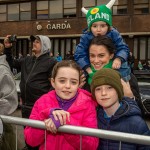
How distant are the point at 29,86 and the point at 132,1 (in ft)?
70.0

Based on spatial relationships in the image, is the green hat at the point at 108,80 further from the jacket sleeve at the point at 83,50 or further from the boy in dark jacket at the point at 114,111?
the jacket sleeve at the point at 83,50

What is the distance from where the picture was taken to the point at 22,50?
27.4 m

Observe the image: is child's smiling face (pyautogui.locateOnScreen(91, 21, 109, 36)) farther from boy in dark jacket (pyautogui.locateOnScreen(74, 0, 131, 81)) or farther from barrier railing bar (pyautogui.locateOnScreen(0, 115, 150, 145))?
barrier railing bar (pyautogui.locateOnScreen(0, 115, 150, 145))

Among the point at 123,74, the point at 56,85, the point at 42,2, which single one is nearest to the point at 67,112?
the point at 56,85

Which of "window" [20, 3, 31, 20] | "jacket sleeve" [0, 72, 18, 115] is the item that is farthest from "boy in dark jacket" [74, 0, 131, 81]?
"window" [20, 3, 31, 20]

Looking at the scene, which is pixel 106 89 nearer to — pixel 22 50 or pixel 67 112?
pixel 67 112

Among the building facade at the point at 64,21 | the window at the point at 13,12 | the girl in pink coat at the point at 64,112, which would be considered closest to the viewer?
the girl in pink coat at the point at 64,112

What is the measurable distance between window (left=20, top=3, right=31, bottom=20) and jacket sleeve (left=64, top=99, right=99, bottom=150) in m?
25.9

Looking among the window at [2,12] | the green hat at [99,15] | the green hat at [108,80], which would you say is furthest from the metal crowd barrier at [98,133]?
the window at [2,12]

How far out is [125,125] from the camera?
2.14 m

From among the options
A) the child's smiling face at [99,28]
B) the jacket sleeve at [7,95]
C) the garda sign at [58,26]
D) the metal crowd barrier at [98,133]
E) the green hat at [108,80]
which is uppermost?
the garda sign at [58,26]

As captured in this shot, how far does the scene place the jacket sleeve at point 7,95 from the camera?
279 centimetres

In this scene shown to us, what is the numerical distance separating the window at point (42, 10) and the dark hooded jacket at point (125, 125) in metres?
24.9

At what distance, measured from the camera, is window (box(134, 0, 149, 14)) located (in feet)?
76.9
